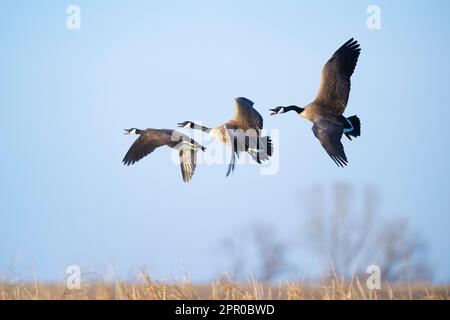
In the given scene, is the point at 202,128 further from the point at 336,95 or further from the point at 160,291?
the point at 160,291

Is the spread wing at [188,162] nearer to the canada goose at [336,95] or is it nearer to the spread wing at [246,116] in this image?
the spread wing at [246,116]

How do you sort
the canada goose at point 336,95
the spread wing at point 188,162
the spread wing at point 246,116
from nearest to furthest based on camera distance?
the canada goose at point 336,95 < the spread wing at point 246,116 < the spread wing at point 188,162

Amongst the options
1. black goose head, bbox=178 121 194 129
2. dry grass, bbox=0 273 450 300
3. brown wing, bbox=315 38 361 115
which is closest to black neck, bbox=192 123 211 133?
black goose head, bbox=178 121 194 129

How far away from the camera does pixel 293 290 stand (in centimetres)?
862

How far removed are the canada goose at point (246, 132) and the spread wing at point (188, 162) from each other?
1.23 meters

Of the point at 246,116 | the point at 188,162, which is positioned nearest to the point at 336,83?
the point at 246,116

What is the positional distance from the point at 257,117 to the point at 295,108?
98cm

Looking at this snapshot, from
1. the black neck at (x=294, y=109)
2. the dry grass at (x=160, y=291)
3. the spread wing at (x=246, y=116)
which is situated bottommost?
the dry grass at (x=160, y=291)

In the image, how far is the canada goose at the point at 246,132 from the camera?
40.1 ft

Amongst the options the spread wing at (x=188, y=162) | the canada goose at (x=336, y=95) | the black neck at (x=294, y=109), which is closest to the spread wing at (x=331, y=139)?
the canada goose at (x=336, y=95)

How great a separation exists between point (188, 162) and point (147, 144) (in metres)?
0.89

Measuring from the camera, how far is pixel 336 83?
12.1 meters

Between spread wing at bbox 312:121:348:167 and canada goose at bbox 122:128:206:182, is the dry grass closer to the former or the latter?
spread wing at bbox 312:121:348:167
